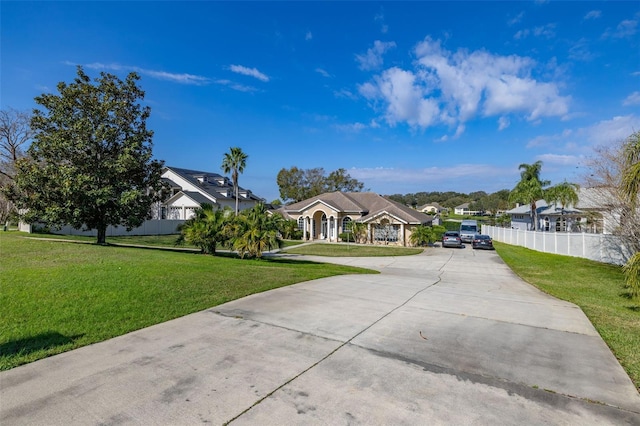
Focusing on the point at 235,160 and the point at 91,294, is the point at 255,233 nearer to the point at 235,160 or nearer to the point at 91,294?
the point at 91,294

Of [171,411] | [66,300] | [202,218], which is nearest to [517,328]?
[171,411]

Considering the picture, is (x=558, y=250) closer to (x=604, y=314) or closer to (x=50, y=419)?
(x=604, y=314)

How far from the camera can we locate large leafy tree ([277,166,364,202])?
60.1m

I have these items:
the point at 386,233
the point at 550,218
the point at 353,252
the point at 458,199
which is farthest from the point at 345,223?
the point at 458,199

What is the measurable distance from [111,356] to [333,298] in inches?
193

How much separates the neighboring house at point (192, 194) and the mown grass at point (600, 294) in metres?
28.6

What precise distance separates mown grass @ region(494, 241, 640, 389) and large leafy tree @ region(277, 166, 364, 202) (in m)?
43.9

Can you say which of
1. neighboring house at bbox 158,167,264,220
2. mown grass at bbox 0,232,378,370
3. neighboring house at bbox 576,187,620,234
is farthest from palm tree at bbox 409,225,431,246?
mown grass at bbox 0,232,378,370

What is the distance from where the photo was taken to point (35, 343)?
4.48 metres

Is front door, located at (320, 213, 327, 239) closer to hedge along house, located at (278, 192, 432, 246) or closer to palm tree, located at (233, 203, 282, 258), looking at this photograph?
hedge along house, located at (278, 192, 432, 246)

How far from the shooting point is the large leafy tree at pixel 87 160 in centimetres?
1473

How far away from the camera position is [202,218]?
51.5ft

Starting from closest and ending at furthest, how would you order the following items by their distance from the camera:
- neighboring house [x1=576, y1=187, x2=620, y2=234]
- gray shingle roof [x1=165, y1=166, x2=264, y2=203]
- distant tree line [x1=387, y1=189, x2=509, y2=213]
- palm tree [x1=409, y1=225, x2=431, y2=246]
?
neighboring house [x1=576, y1=187, x2=620, y2=234], palm tree [x1=409, y1=225, x2=431, y2=246], gray shingle roof [x1=165, y1=166, x2=264, y2=203], distant tree line [x1=387, y1=189, x2=509, y2=213]

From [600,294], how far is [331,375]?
1032 cm
